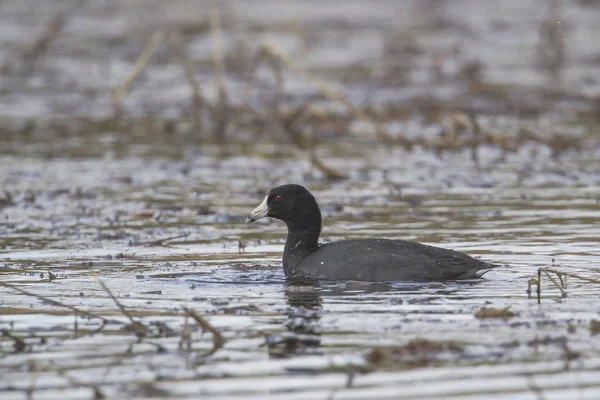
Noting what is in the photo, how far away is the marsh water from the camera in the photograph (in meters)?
6.33

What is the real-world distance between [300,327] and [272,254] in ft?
11.0

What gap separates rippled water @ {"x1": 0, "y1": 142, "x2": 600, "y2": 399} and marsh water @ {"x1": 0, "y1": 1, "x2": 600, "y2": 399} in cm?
2

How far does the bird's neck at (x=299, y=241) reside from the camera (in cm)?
961

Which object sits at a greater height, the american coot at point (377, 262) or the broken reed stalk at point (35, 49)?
the broken reed stalk at point (35, 49)

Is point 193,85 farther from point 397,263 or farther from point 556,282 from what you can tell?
point 556,282

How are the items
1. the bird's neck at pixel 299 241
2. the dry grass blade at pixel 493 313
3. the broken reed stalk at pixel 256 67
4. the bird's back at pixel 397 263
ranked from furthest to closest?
the broken reed stalk at pixel 256 67 → the bird's neck at pixel 299 241 → the bird's back at pixel 397 263 → the dry grass blade at pixel 493 313

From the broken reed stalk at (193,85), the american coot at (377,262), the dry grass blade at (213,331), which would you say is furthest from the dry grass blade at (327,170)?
the dry grass blade at (213,331)

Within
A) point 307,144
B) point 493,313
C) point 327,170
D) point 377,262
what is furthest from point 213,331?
point 307,144

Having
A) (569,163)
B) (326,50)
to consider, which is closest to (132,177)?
(569,163)

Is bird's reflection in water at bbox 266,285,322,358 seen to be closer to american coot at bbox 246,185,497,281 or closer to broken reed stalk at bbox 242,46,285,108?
american coot at bbox 246,185,497,281

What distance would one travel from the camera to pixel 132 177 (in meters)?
15.2

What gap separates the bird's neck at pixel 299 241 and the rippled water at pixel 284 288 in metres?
0.20

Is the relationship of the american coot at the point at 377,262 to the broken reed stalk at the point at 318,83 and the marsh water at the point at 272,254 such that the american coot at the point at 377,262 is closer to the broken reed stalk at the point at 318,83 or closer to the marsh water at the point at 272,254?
the marsh water at the point at 272,254

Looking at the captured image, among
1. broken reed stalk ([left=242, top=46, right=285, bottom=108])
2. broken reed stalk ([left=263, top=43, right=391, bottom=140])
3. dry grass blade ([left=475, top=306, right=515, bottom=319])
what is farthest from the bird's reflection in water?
broken reed stalk ([left=242, top=46, right=285, bottom=108])
